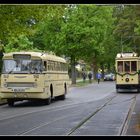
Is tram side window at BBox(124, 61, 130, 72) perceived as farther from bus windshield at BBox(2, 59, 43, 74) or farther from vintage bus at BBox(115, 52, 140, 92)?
bus windshield at BBox(2, 59, 43, 74)

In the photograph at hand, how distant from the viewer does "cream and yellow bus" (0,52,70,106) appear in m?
28.0

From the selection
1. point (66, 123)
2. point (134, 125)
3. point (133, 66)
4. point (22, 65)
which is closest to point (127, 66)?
point (133, 66)

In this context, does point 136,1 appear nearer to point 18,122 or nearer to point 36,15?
point 18,122

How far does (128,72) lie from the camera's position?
1753 inches

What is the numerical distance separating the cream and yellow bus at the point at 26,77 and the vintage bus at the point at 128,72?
1529 cm

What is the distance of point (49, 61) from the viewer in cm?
3023

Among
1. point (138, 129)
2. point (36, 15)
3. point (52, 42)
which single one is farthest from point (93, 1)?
point (52, 42)

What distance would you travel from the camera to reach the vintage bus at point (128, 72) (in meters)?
44.2

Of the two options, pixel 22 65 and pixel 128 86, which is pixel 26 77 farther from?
pixel 128 86

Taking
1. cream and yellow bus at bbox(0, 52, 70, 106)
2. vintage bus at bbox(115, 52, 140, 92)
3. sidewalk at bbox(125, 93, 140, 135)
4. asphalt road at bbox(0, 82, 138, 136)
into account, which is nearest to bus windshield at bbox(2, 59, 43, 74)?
cream and yellow bus at bbox(0, 52, 70, 106)

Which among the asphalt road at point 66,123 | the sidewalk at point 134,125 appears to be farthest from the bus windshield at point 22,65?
the sidewalk at point 134,125

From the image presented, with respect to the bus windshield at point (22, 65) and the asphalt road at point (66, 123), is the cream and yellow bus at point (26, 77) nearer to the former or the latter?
the bus windshield at point (22, 65)

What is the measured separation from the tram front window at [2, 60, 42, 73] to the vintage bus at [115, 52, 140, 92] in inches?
660

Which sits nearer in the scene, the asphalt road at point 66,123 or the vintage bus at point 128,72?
the asphalt road at point 66,123
